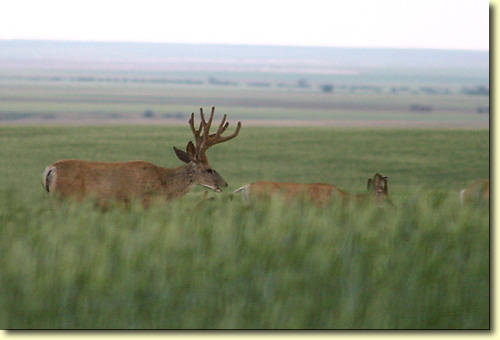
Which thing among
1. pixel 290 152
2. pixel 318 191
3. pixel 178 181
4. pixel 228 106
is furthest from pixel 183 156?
pixel 228 106

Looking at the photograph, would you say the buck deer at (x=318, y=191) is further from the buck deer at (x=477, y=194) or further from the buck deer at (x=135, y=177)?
the buck deer at (x=477, y=194)

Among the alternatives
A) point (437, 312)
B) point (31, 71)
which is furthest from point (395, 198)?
point (31, 71)

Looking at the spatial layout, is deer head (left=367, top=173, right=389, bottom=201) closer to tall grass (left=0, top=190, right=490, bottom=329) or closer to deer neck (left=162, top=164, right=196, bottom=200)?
tall grass (left=0, top=190, right=490, bottom=329)

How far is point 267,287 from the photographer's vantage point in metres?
4.89

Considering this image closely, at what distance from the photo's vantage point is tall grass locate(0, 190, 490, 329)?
185 inches

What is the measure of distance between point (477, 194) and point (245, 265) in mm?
2492

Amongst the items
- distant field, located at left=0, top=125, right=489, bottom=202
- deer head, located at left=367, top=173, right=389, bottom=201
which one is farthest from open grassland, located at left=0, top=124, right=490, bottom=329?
distant field, located at left=0, top=125, right=489, bottom=202

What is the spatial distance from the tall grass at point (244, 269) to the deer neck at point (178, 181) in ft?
7.28

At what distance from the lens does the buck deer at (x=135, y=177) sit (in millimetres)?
8398

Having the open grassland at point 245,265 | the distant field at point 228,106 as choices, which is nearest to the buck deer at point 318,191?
the open grassland at point 245,265

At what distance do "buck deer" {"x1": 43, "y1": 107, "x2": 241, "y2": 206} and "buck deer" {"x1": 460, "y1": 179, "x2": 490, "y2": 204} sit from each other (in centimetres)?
224

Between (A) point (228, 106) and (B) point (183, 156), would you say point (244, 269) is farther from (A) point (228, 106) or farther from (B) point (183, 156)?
(A) point (228, 106)

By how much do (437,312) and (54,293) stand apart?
198cm

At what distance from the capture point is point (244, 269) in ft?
16.9
